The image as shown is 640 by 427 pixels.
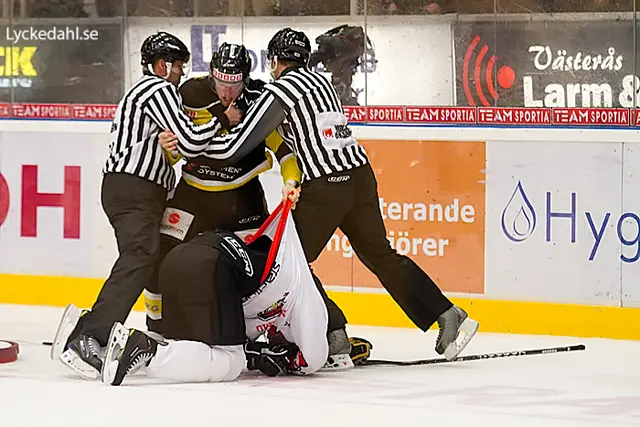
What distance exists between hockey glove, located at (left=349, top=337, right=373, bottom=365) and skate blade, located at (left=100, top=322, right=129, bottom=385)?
107 cm

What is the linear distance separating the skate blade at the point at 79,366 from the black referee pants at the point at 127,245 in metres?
0.10

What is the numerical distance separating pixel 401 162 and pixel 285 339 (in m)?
1.87

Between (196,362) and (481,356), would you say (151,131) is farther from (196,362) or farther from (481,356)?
(481,356)

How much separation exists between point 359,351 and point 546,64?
1.97 m

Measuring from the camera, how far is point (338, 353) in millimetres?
5656

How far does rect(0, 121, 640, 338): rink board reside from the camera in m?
6.62

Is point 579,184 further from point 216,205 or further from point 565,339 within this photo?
point 216,205

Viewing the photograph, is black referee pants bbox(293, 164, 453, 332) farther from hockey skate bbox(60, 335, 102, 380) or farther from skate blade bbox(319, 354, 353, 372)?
hockey skate bbox(60, 335, 102, 380)

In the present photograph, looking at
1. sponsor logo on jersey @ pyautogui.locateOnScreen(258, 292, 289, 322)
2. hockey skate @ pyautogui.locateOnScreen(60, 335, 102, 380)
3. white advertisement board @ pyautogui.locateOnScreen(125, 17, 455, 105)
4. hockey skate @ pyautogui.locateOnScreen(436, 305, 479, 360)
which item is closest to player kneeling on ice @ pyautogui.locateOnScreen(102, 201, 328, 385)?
sponsor logo on jersey @ pyautogui.locateOnScreen(258, 292, 289, 322)

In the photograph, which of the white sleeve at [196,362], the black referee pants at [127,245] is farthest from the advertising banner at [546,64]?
the white sleeve at [196,362]

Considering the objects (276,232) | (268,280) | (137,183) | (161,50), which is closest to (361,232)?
(276,232)

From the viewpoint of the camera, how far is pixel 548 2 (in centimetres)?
693

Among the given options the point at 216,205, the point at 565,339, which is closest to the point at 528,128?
the point at 565,339

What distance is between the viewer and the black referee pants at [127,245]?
5.32 m
